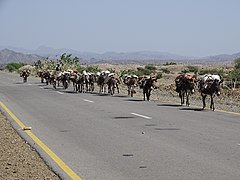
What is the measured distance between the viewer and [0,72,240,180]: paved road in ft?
32.2

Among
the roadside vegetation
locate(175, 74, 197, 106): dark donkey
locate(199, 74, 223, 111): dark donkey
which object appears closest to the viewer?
locate(199, 74, 223, 111): dark donkey

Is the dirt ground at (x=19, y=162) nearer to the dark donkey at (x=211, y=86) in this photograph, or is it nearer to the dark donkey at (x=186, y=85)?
the dark donkey at (x=211, y=86)

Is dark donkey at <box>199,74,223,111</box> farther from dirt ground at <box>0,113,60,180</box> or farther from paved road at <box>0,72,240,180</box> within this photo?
dirt ground at <box>0,113,60,180</box>

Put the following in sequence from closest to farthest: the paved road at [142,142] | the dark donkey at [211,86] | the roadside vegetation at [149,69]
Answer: the paved road at [142,142]
the dark donkey at [211,86]
the roadside vegetation at [149,69]

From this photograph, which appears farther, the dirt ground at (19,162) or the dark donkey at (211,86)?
the dark donkey at (211,86)

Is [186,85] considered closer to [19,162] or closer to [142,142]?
[142,142]

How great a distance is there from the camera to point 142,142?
13203 mm

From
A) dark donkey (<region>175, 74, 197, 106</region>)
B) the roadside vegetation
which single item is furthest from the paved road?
the roadside vegetation

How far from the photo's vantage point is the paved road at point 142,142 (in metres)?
9.81

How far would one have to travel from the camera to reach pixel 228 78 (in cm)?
4416

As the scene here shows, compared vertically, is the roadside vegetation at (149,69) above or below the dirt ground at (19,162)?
above

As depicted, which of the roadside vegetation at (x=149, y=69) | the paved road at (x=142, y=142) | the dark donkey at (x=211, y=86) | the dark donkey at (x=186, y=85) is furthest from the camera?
the roadside vegetation at (x=149, y=69)

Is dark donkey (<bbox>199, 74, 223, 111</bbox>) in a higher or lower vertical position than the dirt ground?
higher

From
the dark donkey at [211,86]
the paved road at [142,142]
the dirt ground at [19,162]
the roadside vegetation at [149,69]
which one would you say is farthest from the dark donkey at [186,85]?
the roadside vegetation at [149,69]
